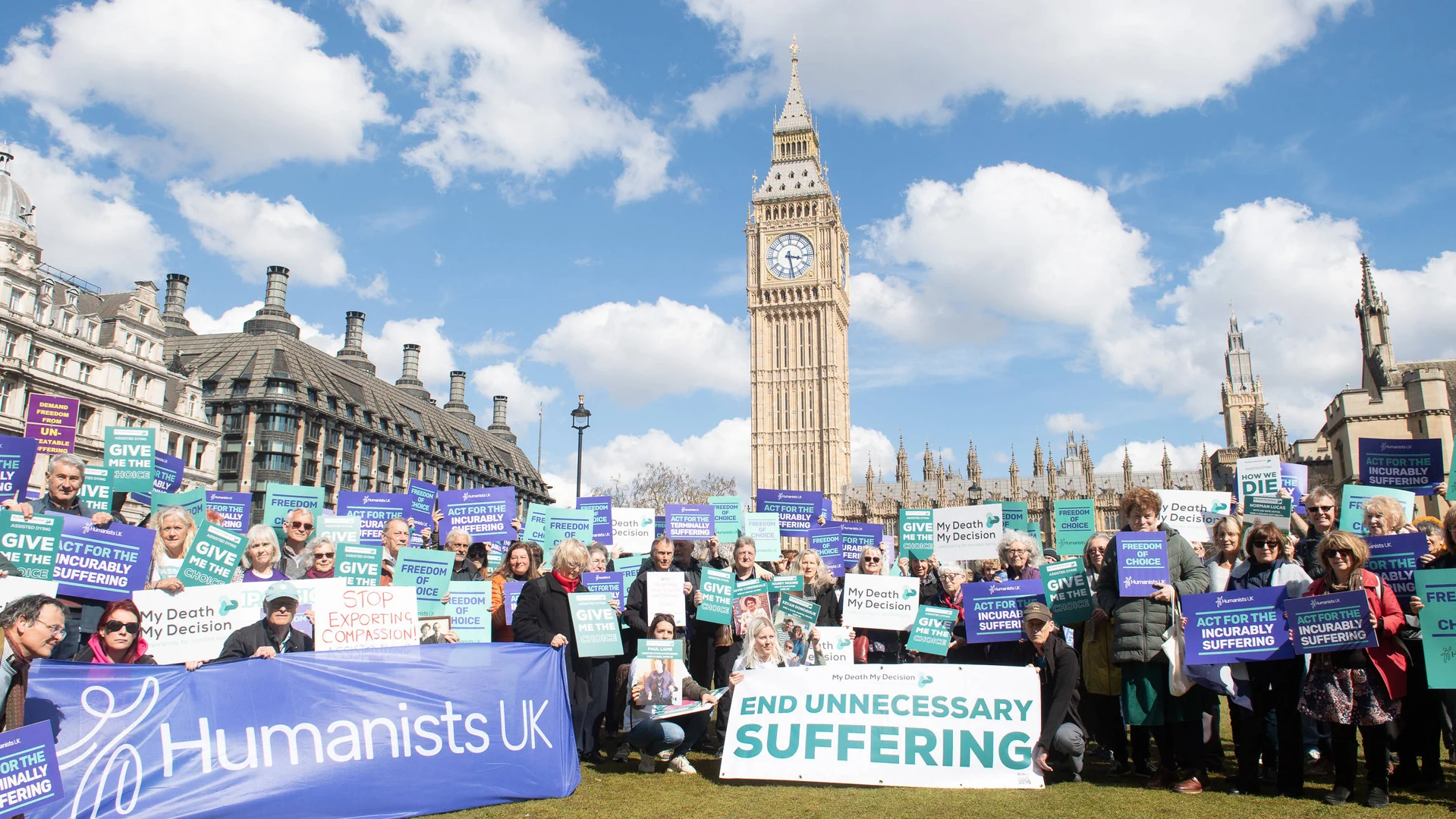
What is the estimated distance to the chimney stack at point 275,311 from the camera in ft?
252

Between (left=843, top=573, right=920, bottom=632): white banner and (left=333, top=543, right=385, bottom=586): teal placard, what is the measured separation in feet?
15.0

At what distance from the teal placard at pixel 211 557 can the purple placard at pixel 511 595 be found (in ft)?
7.75

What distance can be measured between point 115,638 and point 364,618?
5.60 feet

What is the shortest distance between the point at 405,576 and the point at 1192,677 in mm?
7332

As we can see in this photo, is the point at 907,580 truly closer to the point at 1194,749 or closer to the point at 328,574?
the point at 1194,749

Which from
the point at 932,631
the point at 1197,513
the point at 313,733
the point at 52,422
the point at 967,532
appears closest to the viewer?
the point at 313,733

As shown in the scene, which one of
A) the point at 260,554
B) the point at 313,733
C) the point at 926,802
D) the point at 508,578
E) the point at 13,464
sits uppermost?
the point at 13,464

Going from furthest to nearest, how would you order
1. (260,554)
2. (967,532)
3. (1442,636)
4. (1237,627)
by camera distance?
(967,532) → (260,554) → (1237,627) → (1442,636)

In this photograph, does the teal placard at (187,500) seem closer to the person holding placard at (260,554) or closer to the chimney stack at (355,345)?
the person holding placard at (260,554)

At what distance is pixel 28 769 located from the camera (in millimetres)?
4746

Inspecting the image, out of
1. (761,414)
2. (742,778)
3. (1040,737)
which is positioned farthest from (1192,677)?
(761,414)

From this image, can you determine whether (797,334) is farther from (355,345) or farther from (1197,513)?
(1197,513)

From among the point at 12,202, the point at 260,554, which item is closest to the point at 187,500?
the point at 260,554

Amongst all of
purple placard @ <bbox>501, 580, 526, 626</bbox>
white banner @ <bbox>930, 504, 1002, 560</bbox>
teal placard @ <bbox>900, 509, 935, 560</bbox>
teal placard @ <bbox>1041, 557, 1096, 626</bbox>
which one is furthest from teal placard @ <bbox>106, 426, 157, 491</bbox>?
teal placard @ <bbox>1041, 557, 1096, 626</bbox>
